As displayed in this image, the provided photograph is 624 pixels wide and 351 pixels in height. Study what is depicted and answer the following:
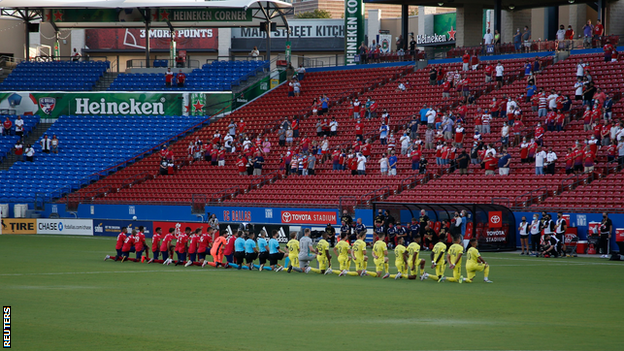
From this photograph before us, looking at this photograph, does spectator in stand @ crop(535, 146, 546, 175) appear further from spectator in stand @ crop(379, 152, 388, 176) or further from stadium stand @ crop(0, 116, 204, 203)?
stadium stand @ crop(0, 116, 204, 203)

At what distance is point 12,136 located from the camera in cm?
5216

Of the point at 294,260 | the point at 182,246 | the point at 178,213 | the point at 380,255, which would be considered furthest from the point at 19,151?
the point at 380,255

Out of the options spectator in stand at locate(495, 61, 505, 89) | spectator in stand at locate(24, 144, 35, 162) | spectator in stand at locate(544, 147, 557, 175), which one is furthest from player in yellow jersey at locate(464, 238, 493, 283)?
spectator in stand at locate(24, 144, 35, 162)

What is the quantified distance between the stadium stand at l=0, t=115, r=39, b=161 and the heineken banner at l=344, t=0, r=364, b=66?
2134cm

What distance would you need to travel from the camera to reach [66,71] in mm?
57250

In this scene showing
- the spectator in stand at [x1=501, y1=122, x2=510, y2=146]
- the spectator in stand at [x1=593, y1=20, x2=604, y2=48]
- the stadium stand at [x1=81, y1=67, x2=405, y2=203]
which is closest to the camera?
the spectator in stand at [x1=501, y1=122, x2=510, y2=146]

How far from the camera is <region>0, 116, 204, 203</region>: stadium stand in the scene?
47594 mm

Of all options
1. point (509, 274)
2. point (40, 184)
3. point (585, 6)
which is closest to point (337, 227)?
point (509, 274)

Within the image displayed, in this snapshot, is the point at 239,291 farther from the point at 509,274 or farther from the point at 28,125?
the point at 28,125

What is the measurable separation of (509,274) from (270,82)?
3399cm

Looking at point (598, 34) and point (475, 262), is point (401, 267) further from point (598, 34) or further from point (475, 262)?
point (598, 34)

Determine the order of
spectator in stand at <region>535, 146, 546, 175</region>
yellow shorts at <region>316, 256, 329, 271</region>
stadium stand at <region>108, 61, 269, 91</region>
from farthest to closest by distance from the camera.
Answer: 1. stadium stand at <region>108, 61, 269, 91</region>
2. spectator in stand at <region>535, 146, 546, 175</region>
3. yellow shorts at <region>316, 256, 329, 271</region>

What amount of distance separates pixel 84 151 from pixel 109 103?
15.5ft

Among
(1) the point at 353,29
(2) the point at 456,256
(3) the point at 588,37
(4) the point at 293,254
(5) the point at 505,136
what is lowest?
(4) the point at 293,254
